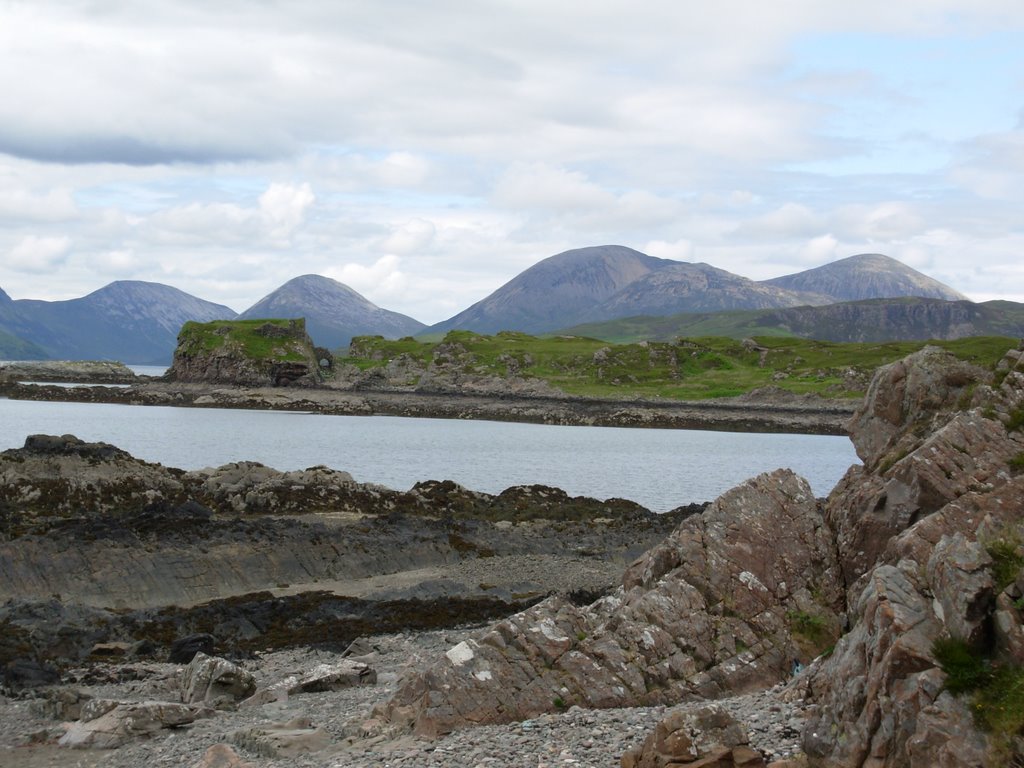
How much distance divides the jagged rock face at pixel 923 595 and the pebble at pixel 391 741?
115cm

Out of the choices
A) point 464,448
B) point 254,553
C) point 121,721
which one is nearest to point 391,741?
point 121,721

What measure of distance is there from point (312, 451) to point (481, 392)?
260 feet

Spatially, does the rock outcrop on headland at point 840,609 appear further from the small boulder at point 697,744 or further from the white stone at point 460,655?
the small boulder at point 697,744

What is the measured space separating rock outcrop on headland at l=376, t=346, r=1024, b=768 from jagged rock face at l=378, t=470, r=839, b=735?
0.04 metres

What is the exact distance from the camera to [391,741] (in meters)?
17.4

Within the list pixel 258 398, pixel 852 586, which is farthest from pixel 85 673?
pixel 258 398

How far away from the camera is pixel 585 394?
16925 cm

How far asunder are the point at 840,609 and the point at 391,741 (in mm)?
10345

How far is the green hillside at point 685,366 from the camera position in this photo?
16812 cm

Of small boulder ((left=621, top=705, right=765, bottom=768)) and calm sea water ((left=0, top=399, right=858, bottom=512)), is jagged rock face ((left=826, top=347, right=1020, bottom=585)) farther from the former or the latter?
calm sea water ((left=0, top=399, right=858, bottom=512))

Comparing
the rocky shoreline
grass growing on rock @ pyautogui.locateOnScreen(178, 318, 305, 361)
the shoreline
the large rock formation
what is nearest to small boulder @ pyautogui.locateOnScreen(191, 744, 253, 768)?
the rocky shoreline

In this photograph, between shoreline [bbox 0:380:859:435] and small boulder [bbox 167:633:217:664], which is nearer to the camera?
small boulder [bbox 167:633:217:664]

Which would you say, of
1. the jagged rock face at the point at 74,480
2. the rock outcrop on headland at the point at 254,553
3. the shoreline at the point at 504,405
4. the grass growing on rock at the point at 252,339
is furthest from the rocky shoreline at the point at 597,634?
the grass growing on rock at the point at 252,339

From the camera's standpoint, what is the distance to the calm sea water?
8125 centimetres
